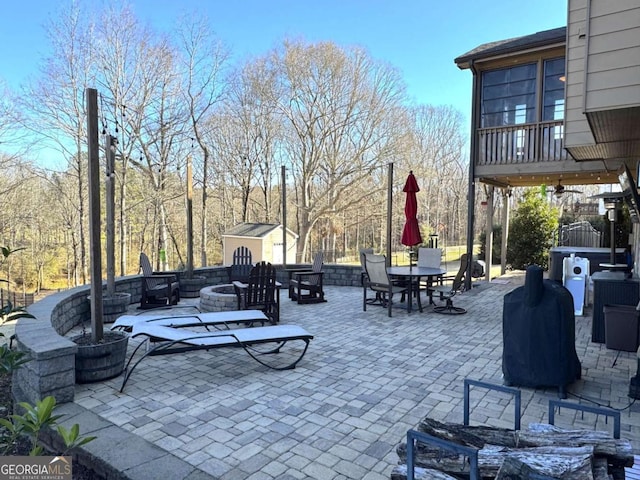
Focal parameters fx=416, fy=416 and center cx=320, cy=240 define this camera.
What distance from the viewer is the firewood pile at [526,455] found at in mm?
1548

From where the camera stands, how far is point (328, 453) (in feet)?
8.23

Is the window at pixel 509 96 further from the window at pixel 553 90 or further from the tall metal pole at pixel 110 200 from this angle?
the tall metal pole at pixel 110 200

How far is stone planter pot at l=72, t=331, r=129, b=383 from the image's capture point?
3.52 meters

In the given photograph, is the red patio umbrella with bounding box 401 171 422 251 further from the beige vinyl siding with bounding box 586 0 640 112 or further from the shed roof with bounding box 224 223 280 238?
the shed roof with bounding box 224 223 280 238

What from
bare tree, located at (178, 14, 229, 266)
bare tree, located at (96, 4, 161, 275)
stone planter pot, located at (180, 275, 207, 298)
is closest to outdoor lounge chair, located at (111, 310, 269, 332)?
stone planter pot, located at (180, 275, 207, 298)

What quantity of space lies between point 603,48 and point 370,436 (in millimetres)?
3342

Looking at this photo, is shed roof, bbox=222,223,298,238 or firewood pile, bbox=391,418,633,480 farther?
shed roof, bbox=222,223,298,238

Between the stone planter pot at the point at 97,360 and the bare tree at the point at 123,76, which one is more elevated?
the bare tree at the point at 123,76

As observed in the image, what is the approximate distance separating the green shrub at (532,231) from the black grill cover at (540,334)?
9746 mm

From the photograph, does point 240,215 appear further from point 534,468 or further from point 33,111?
point 534,468

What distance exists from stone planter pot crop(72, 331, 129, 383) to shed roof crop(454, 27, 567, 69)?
8776 millimetres

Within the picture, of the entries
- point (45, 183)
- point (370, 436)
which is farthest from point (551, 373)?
point (45, 183)

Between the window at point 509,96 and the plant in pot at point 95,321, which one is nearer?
the plant in pot at point 95,321

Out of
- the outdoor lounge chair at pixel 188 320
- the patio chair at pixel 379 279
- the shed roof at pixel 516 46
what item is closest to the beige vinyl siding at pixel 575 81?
the patio chair at pixel 379 279
